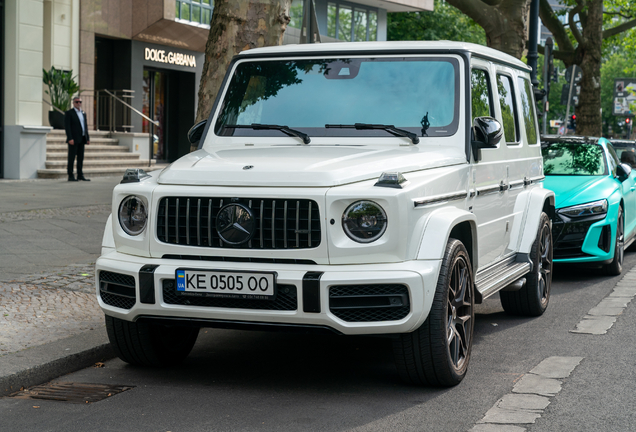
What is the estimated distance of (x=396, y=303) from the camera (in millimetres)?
4352

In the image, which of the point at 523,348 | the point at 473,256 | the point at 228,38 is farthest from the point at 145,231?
the point at 228,38

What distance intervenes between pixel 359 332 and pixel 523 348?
198 centimetres

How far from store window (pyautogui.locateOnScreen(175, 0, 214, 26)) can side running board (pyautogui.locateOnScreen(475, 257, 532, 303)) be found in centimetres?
2249

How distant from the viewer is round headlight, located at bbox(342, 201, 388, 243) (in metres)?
4.41

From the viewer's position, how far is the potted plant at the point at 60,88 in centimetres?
2195

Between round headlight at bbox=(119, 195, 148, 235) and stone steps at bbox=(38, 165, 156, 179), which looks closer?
round headlight at bbox=(119, 195, 148, 235)

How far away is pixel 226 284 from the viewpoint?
4.49 metres

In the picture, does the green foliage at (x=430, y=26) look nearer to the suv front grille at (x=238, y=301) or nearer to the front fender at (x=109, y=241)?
the front fender at (x=109, y=241)

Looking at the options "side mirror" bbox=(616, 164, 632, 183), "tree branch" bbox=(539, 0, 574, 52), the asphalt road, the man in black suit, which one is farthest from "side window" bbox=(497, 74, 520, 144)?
"tree branch" bbox=(539, 0, 574, 52)

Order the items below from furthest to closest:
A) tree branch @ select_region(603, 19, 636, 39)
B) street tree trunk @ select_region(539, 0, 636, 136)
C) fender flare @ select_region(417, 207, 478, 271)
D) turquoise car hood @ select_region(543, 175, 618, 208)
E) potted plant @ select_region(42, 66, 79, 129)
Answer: tree branch @ select_region(603, 19, 636, 39), street tree trunk @ select_region(539, 0, 636, 136), potted plant @ select_region(42, 66, 79, 129), turquoise car hood @ select_region(543, 175, 618, 208), fender flare @ select_region(417, 207, 478, 271)

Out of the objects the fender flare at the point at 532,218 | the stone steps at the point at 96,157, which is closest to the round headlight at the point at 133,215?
the fender flare at the point at 532,218

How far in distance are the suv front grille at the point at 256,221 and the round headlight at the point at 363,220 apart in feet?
0.51

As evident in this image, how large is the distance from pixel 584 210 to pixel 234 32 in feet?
13.4

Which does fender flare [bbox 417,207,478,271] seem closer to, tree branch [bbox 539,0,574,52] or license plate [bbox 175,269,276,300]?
license plate [bbox 175,269,276,300]
